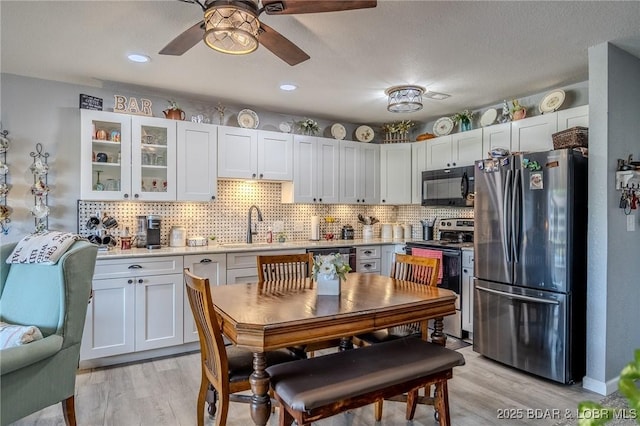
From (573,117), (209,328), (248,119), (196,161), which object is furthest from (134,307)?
(573,117)

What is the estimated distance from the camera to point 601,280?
2.79m

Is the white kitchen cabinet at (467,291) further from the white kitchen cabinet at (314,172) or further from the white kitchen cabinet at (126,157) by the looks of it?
the white kitchen cabinet at (126,157)

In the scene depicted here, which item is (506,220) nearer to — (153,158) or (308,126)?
(308,126)

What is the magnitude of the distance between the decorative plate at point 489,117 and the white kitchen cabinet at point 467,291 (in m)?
1.46

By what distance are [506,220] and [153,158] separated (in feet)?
10.8

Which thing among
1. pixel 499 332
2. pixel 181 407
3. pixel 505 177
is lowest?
pixel 181 407

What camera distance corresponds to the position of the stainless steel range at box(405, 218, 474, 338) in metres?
4.00

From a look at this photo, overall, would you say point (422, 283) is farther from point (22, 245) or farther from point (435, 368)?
point (22, 245)

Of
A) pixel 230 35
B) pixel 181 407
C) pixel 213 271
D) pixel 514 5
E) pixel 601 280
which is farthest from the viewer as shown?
pixel 213 271

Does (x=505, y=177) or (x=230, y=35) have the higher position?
(x=230, y=35)

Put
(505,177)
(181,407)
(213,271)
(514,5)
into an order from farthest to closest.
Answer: (213,271)
(505,177)
(181,407)
(514,5)

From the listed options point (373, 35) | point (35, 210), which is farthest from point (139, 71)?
point (373, 35)

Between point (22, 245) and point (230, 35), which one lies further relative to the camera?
point (22, 245)

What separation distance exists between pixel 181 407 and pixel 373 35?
2.82 meters
